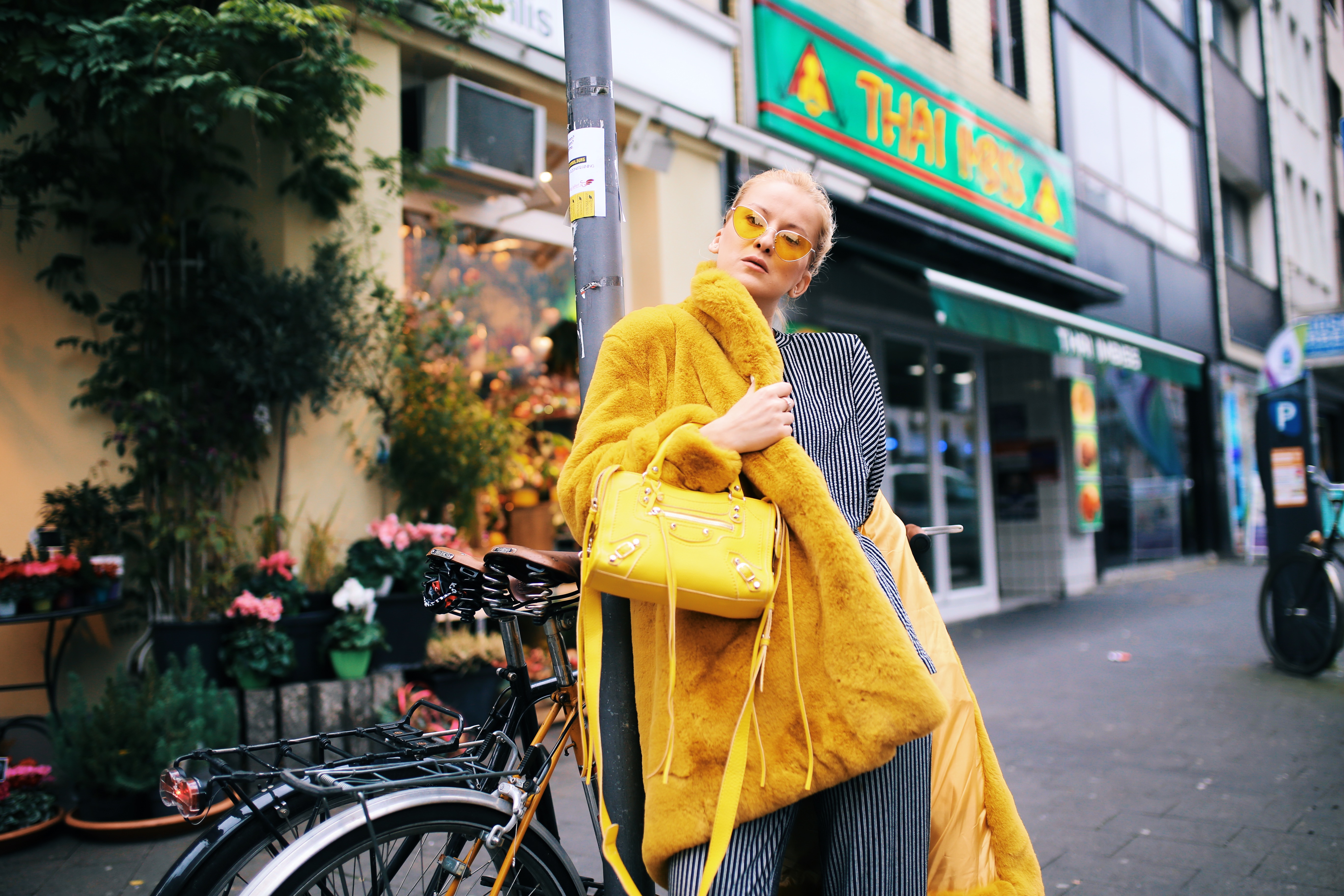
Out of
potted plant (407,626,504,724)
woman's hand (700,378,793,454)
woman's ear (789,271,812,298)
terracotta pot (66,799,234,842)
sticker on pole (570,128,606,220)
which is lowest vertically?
terracotta pot (66,799,234,842)

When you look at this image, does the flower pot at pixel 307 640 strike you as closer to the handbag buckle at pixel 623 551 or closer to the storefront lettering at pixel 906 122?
the handbag buckle at pixel 623 551

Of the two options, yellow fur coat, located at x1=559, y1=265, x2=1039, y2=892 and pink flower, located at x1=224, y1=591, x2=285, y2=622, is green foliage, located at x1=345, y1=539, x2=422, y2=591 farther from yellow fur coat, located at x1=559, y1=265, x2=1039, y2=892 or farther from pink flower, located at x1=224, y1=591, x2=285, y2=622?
yellow fur coat, located at x1=559, y1=265, x2=1039, y2=892

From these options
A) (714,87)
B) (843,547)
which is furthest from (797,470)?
(714,87)

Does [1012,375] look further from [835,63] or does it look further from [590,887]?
[590,887]

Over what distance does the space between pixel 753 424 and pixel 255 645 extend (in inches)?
121

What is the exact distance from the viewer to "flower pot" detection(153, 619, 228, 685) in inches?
146

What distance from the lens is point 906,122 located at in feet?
26.9

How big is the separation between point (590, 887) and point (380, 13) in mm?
4163

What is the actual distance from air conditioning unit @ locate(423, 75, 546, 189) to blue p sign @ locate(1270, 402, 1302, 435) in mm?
4980

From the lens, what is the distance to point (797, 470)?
141cm

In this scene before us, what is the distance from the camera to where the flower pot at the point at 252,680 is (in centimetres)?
371

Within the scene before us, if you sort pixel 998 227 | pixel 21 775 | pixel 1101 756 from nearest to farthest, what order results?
pixel 21 775 < pixel 1101 756 < pixel 998 227

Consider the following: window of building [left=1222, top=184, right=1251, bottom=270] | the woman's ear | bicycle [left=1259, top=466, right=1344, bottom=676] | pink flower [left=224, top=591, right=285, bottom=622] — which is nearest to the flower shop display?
pink flower [left=224, top=591, right=285, bottom=622]

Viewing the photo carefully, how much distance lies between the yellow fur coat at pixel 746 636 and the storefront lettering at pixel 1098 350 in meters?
7.47
